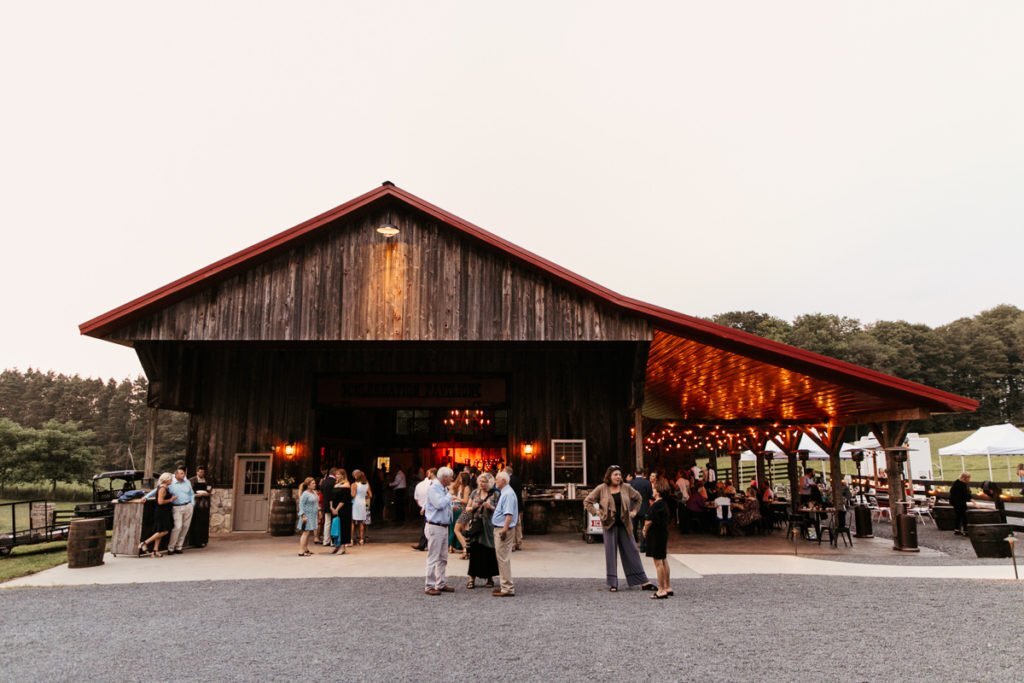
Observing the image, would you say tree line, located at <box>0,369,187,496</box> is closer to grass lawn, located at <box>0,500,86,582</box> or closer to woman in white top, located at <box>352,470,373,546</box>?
grass lawn, located at <box>0,500,86,582</box>

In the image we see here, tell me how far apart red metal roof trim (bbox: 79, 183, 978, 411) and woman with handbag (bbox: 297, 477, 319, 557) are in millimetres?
4627

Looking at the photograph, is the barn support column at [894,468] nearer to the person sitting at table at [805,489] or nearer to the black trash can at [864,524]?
the black trash can at [864,524]

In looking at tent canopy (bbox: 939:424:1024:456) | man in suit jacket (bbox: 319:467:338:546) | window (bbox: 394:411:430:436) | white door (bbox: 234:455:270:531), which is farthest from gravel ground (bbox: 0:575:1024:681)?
tent canopy (bbox: 939:424:1024:456)

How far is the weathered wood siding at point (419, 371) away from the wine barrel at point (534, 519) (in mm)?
662

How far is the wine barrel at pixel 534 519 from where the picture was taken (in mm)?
15117

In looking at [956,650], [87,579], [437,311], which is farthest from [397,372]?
[956,650]

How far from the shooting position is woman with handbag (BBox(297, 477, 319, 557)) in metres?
12.0

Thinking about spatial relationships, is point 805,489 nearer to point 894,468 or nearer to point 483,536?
point 894,468

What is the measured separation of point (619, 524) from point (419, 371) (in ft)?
28.0

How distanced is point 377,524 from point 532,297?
9.03 m

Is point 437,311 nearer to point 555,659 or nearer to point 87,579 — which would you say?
point 87,579

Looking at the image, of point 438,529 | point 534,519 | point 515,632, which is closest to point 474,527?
point 438,529

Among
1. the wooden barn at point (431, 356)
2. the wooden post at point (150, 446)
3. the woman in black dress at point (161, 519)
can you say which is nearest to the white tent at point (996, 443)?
the wooden barn at point (431, 356)

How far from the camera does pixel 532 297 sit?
1267 centimetres
